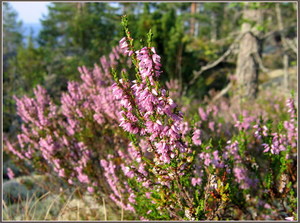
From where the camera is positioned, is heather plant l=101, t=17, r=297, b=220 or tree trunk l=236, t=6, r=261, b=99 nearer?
heather plant l=101, t=17, r=297, b=220

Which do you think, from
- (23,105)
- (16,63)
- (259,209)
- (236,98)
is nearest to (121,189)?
(259,209)

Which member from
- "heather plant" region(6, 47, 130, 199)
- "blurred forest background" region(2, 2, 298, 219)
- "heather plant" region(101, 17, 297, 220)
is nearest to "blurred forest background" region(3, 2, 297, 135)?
"blurred forest background" region(2, 2, 298, 219)

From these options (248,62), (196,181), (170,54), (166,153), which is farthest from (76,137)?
(248,62)

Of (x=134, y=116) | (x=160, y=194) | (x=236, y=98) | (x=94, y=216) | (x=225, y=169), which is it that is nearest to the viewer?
(x=134, y=116)

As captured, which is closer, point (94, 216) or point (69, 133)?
point (94, 216)

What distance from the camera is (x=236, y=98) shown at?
8672mm

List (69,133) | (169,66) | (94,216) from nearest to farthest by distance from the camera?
(94,216), (69,133), (169,66)

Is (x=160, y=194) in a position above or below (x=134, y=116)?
below

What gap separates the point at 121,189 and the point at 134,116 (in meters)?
1.78

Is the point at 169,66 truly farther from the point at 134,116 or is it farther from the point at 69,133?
the point at 134,116

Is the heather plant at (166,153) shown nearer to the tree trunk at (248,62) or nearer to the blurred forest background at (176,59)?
the blurred forest background at (176,59)

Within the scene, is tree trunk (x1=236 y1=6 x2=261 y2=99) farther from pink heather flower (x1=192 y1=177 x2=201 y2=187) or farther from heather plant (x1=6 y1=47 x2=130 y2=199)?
pink heather flower (x1=192 y1=177 x2=201 y2=187)

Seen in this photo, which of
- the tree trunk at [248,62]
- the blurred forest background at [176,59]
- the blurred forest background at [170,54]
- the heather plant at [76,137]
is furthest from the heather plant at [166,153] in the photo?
the tree trunk at [248,62]

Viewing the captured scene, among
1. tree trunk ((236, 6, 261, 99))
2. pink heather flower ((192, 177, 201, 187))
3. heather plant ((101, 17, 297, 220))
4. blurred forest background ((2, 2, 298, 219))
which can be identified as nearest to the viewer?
heather plant ((101, 17, 297, 220))
